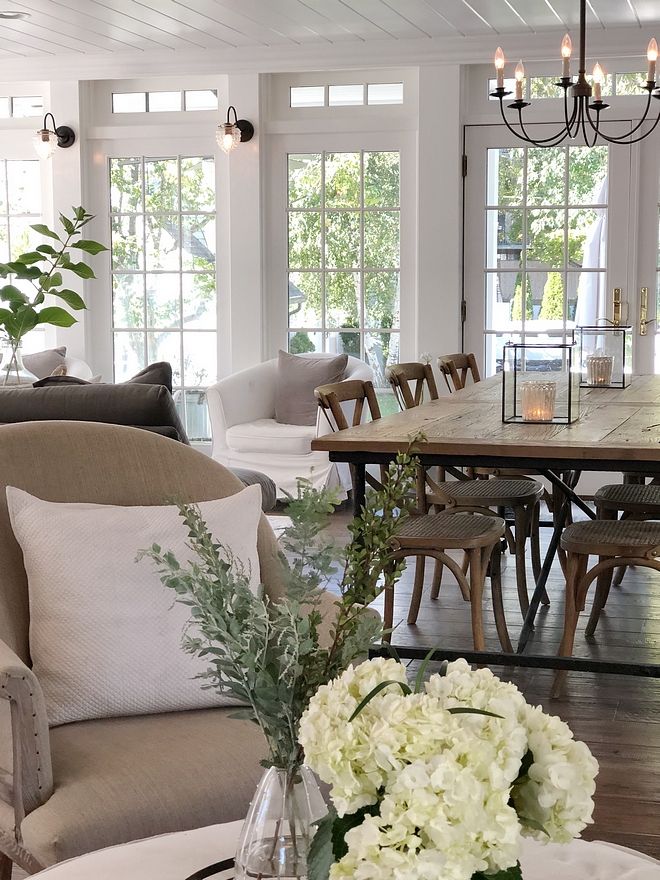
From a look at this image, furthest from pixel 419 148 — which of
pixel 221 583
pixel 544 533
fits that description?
pixel 221 583

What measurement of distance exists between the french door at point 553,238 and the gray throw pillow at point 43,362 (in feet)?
8.82

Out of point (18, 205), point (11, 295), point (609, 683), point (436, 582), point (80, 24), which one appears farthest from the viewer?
point (18, 205)

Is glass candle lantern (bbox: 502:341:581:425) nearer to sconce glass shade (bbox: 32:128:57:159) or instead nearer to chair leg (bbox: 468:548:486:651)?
chair leg (bbox: 468:548:486:651)

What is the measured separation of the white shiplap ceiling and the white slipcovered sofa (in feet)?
6.25

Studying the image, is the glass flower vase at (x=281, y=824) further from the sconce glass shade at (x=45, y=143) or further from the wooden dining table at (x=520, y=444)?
the sconce glass shade at (x=45, y=143)

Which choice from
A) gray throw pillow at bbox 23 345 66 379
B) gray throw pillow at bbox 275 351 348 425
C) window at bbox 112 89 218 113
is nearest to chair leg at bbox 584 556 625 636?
gray throw pillow at bbox 275 351 348 425

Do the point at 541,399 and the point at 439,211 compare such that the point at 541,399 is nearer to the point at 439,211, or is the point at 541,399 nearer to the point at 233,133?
the point at 439,211

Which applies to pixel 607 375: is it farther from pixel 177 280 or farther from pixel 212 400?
pixel 177 280

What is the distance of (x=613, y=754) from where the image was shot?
299cm

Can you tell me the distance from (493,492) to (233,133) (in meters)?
3.74

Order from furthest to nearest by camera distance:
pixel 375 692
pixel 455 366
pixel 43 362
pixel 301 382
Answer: pixel 43 362, pixel 301 382, pixel 455 366, pixel 375 692

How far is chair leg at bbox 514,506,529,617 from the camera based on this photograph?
4.20 metres

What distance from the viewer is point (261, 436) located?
6.36 meters

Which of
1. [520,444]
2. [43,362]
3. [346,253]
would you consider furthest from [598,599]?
[43,362]
